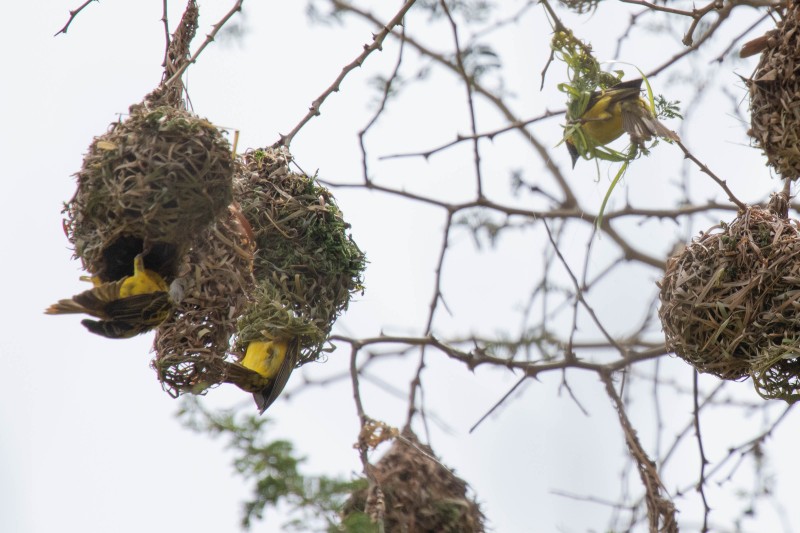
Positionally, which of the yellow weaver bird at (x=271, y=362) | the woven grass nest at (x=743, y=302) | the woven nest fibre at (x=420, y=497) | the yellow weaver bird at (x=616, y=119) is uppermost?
the yellow weaver bird at (x=616, y=119)

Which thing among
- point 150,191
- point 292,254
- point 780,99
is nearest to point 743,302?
point 780,99

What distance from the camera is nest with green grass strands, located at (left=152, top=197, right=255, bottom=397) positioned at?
2.41 m

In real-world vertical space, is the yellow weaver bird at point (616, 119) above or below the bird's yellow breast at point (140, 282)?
above

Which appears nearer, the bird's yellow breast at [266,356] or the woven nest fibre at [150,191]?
the woven nest fibre at [150,191]

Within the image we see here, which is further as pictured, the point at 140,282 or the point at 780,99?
the point at 780,99

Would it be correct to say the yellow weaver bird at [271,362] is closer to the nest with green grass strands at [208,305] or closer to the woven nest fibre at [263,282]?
the woven nest fibre at [263,282]

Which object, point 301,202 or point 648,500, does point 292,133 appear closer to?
point 301,202

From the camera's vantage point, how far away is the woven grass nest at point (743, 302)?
2.51 metres

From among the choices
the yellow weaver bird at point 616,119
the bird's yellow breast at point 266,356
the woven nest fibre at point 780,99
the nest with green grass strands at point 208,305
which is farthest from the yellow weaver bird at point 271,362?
the woven nest fibre at point 780,99

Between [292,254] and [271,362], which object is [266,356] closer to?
[271,362]

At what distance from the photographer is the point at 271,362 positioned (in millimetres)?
2857

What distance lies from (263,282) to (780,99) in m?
1.51

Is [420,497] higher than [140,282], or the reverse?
[420,497]

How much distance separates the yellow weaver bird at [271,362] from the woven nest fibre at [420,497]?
658mm
